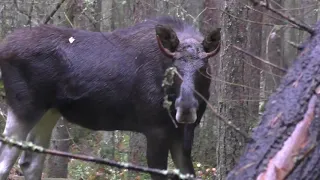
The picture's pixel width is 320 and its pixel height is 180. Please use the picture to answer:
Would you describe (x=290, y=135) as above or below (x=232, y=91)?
above

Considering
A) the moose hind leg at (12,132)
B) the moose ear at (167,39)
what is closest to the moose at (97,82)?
the moose hind leg at (12,132)

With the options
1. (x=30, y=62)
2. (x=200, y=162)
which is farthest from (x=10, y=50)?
(x=200, y=162)

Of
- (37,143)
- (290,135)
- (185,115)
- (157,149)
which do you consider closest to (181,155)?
(157,149)

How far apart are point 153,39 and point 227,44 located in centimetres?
85

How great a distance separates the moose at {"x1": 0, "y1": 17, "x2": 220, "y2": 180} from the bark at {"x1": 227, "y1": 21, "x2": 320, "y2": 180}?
4459 mm

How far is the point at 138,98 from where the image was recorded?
7.66 m

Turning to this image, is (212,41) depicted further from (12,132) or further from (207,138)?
(207,138)

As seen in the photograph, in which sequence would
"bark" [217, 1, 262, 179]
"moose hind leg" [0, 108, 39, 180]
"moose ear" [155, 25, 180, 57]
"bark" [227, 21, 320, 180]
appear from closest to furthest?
"bark" [227, 21, 320, 180] → "moose ear" [155, 25, 180, 57] → "bark" [217, 1, 262, 179] → "moose hind leg" [0, 108, 39, 180]

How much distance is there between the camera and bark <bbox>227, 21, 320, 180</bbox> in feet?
8.64

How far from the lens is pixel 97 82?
7988mm

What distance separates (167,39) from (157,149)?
1269mm

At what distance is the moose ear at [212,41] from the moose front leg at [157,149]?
3.51 feet

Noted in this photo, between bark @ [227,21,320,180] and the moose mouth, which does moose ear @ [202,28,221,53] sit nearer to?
the moose mouth

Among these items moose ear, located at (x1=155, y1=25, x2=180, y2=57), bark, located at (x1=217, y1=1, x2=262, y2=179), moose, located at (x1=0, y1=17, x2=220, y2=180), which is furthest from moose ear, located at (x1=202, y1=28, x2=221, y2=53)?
bark, located at (x1=217, y1=1, x2=262, y2=179)
